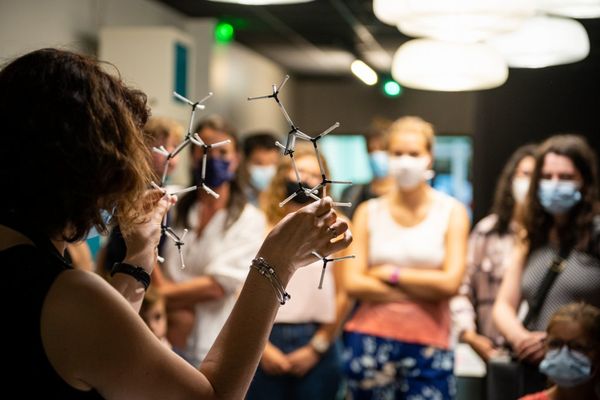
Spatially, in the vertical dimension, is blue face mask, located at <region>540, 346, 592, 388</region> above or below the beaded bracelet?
below

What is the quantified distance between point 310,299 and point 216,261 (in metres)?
0.28

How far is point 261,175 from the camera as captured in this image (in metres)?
3.69

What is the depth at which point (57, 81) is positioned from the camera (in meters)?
1.11

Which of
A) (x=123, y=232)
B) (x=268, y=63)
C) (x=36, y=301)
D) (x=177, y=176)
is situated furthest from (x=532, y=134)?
(x=268, y=63)

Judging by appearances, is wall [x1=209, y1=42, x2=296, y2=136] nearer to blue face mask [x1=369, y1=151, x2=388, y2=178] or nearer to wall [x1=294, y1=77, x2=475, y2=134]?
wall [x1=294, y1=77, x2=475, y2=134]

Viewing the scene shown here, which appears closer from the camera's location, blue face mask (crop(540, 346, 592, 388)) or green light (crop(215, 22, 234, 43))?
blue face mask (crop(540, 346, 592, 388))

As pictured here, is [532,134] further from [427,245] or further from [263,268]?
[263,268]

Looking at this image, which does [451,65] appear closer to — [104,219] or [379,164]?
[379,164]

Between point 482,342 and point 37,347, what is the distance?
85.3 inches

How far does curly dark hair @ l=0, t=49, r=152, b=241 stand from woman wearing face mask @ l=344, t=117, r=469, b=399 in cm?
187

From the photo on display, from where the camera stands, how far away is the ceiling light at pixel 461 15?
2506 mm

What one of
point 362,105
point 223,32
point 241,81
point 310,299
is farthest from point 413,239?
point 362,105

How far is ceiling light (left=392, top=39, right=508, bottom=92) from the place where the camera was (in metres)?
3.07

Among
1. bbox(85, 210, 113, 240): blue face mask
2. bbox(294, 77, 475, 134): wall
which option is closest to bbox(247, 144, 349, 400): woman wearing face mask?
bbox(85, 210, 113, 240): blue face mask
